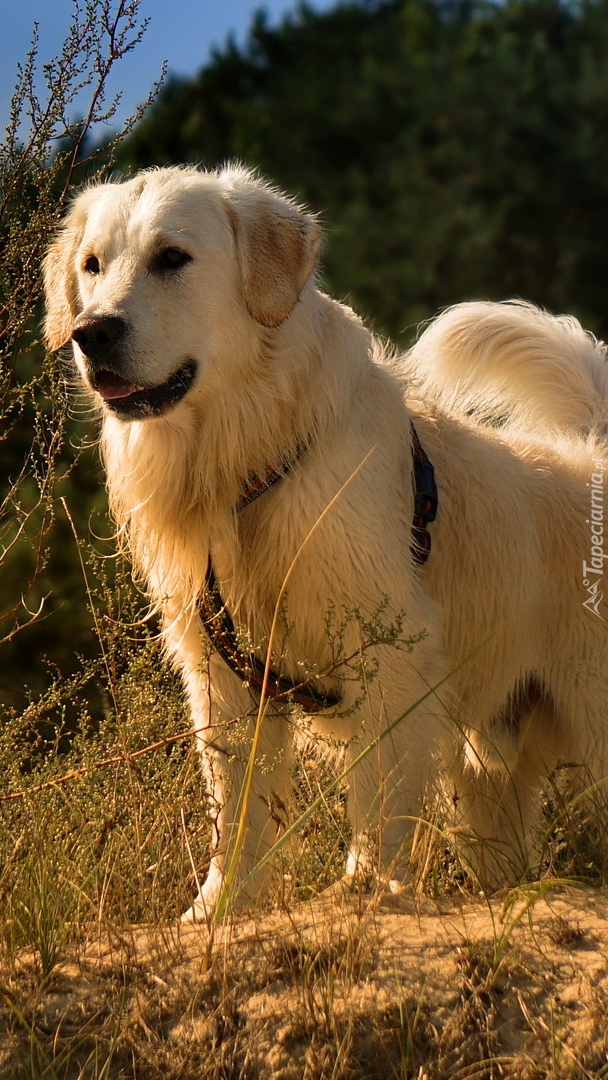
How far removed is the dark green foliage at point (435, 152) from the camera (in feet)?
45.1

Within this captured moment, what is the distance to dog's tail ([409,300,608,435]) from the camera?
440cm

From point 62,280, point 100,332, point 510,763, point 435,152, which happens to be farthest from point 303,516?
point 435,152

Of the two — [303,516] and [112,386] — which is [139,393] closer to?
[112,386]

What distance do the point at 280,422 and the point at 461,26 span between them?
14.5m

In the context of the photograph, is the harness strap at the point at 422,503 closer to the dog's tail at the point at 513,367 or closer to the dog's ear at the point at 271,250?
the dog's ear at the point at 271,250

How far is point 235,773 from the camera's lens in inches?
138

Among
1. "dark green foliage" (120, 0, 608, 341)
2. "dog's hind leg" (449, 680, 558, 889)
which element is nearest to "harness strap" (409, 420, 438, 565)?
"dog's hind leg" (449, 680, 558, 889)

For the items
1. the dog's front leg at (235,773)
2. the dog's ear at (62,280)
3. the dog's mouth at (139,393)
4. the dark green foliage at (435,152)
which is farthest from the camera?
the dark green foliage at (435,152)

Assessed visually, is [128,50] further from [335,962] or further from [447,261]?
[447,261]

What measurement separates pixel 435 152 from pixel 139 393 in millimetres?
12124

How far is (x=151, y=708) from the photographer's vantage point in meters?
3.18

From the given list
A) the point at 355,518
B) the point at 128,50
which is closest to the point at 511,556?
the point at 355,518

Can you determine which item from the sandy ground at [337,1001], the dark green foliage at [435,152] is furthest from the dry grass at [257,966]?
the dark green foliage at [435,152]

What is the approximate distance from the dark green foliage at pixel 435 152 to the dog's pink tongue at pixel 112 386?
33.5 feet
